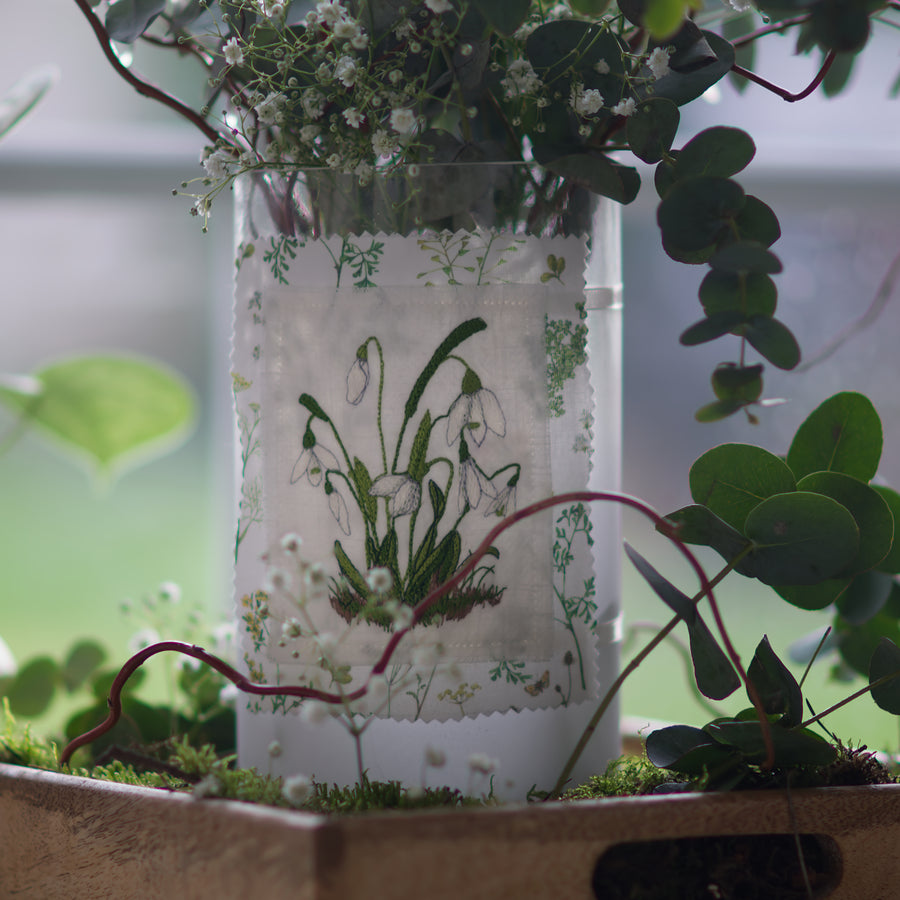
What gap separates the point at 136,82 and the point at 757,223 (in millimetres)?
346

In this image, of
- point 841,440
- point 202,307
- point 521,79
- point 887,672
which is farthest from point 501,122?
point 202,307

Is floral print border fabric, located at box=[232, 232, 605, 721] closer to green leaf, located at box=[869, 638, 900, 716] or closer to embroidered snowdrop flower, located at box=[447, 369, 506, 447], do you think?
embroidered snowdrop flower, located at box=[447, 369, 506, 447]

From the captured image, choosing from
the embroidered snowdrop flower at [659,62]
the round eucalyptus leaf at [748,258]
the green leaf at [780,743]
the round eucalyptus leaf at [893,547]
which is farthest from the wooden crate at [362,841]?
the embroidered snowdrop flower at [659,62]

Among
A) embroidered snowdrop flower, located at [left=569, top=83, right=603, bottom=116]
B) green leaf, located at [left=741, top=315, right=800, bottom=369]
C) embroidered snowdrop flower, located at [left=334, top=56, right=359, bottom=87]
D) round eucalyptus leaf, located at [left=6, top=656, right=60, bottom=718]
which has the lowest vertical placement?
round eucalyptus leaf, located at [left=6, top=656, right=60, bottom=718]

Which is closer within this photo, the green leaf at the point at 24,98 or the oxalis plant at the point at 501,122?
the oxalis plant at the point at 501,122

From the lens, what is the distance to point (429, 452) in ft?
1.44

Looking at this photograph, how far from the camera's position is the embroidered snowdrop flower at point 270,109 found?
420 millimetres

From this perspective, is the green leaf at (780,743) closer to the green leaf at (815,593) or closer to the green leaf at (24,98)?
the green leaf at (815,593)

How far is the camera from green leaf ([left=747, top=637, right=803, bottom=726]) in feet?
1.39

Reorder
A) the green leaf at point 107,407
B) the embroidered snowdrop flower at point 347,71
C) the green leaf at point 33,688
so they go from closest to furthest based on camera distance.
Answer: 1. the embroidered snowdrop flower at point 347,71
2. the green leaf at point 33,688
3. the green leaf at point 107,407

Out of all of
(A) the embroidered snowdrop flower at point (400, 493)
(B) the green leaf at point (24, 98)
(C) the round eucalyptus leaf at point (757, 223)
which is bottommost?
(A) the embroidered snowdrop flower at point (400, 493)


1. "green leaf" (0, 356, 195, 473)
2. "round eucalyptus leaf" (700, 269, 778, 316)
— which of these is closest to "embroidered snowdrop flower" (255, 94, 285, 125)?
"round eucalyptus leaf" (700, 269, 778, 316)

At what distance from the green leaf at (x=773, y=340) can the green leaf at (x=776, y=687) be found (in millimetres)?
138

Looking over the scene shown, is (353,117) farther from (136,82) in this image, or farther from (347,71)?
(136,82)
